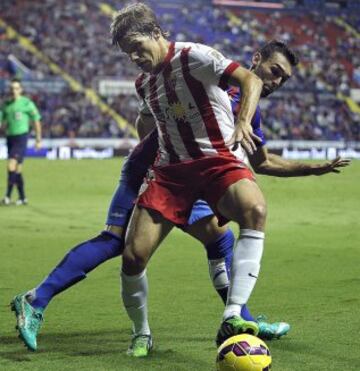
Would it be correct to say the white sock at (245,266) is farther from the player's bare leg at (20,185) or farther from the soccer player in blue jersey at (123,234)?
the player's bare leg at (20,185)

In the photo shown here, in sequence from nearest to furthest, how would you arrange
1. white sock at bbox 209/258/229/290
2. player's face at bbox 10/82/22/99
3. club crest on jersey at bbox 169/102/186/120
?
club crest on jersey at bbox 169/102/186/120, white sock at bbox 209/258/229/290, player's face at bbox 10/82/22/99

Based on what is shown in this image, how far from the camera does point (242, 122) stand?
4949 millimetres

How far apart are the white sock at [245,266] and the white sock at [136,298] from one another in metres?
0.70

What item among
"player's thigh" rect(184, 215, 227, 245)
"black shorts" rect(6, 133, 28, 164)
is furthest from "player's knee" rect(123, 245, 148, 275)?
"black shorts" rect(6, 133, 28, 164)

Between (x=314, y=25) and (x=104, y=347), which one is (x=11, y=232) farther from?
(x=314, y=25)

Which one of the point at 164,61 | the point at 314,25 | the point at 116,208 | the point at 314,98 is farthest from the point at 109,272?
the point at 314,25

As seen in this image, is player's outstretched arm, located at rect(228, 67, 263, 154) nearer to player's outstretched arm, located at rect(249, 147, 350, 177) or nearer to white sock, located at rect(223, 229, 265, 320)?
white sock, located at rect(223, 229, 265, 320)

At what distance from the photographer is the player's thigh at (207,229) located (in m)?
5.89

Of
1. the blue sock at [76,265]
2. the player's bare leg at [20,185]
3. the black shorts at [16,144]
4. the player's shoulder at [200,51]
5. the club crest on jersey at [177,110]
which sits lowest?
the player's bare leg at [20,185]

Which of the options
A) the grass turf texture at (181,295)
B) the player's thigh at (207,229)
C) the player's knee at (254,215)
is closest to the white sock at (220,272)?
the player's thigh at (207,229)

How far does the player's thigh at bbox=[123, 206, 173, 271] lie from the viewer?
17.7 ft

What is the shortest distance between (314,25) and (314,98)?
316 inches

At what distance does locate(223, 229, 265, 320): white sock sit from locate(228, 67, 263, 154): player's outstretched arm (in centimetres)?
53

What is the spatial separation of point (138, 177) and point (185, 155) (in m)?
0.65
